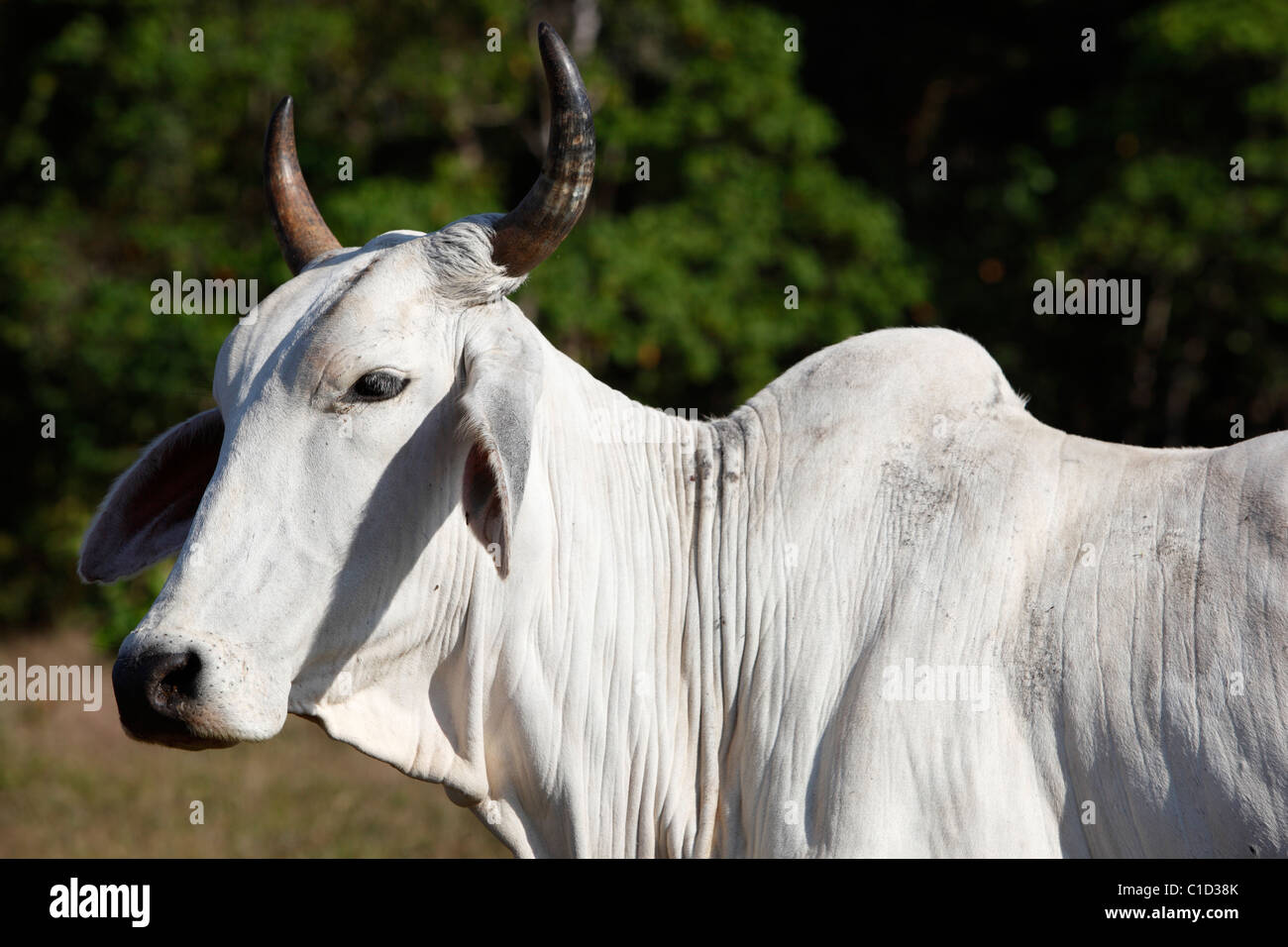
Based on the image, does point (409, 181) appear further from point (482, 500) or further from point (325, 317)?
point (482, 500)

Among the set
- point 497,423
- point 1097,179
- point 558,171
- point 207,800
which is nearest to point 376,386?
point 497,423

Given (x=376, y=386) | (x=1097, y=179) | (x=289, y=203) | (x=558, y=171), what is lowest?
(x=376, y=386)

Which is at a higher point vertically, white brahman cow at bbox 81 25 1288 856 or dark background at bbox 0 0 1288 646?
dark background at bbox 0 0 1288 646

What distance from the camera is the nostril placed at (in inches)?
95.4

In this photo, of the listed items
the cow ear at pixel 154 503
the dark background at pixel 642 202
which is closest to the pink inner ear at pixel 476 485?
the cow ear at pixel 154 503

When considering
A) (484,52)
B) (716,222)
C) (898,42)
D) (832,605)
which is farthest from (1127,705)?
(898,42)

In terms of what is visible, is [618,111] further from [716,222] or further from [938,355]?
[938,355]

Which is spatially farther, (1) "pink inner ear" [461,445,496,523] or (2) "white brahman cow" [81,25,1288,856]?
(1) "pink inner ear" [461,445,496,523]

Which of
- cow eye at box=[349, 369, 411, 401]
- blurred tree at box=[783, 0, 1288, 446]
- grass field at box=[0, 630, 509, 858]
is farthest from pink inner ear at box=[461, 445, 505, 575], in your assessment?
blurred tree at box=[783, 0, 1288, 446]

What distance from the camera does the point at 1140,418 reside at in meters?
10.5

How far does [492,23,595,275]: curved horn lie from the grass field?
4542 mm

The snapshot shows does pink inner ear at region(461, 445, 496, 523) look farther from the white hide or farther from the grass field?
the grass field

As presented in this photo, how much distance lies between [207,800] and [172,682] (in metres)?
5.37

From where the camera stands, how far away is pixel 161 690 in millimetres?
2428
